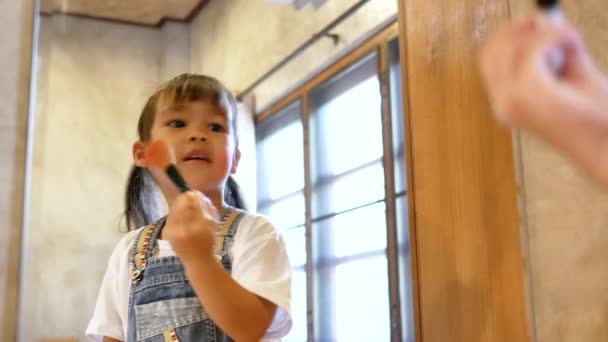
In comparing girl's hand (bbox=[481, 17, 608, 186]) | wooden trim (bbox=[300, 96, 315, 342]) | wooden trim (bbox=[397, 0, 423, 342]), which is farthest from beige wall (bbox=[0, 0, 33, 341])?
wooden trim (bbox=[300, 96, 315, 342])

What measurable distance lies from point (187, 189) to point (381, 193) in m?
1.37

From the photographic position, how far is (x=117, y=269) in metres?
0.79

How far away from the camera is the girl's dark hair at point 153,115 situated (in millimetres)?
788

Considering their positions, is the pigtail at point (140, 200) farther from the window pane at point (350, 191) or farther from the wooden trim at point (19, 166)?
the window pane at point (350, 191)

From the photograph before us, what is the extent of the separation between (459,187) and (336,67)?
1.30 metres

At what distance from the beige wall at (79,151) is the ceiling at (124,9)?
18mm

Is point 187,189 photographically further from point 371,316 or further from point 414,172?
point 371,316

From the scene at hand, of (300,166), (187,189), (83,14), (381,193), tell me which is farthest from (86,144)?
(300,166)

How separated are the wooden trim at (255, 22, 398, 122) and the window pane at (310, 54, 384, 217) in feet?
0.07

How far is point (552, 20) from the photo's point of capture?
0.72 ft

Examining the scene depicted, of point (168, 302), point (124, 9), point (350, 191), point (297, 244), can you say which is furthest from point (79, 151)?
point (297, 244)

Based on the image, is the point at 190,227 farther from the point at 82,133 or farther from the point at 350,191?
the point at 350,191

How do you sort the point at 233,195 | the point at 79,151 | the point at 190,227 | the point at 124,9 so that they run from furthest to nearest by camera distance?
the point at 124,9 < the point at 79,151 < the point at 233,195 < the point at 190,227

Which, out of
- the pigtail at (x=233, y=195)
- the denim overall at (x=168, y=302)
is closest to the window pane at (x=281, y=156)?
the pigtail at (x=233, y=195)
